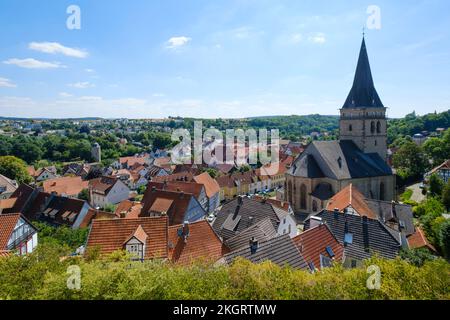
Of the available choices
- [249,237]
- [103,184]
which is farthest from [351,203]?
[103,184]

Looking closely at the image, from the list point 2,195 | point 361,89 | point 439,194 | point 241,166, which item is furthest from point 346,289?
point 241,166

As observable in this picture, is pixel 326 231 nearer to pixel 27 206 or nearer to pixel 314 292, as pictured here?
pixel 314 292

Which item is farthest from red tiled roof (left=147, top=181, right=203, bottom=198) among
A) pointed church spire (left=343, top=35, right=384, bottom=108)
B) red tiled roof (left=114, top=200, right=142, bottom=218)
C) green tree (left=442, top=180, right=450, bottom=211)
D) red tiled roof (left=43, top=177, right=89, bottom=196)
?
green tree (left=442, top=180, right=450, bottom=211)

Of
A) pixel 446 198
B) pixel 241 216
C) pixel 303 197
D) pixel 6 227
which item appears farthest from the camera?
pixel 446 198

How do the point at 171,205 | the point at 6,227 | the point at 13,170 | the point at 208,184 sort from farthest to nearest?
the point at 13,170
the point at 208,184
the point at 171,205
the point at 6,227

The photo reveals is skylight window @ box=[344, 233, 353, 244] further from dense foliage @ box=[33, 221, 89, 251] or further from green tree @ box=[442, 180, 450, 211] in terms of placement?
green tree @ box=[442, 180, 450, 211]

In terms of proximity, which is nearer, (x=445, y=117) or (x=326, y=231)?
(x=326, y=231)

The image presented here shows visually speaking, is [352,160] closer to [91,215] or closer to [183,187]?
[183,187]

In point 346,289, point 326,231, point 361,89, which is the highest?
point 361,89

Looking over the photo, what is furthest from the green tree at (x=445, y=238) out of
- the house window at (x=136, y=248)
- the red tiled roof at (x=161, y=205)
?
the red tiled roof at (x=161, y=205)
